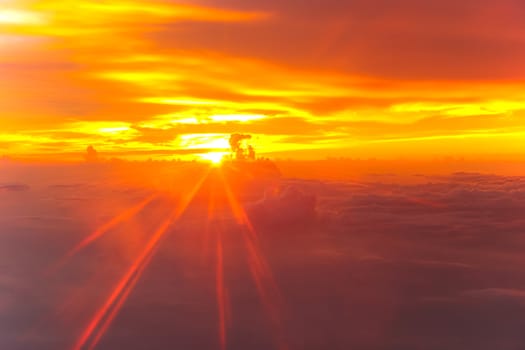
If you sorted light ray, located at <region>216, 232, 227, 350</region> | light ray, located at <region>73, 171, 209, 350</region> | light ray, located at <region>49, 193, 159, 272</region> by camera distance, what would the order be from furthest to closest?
light ray, located at <region>49, 193, 159, 272</region> → light ray, located at <region>73, 171, 209, 350</region> → light ray, located at <region>216, 232, 227, 350</region>

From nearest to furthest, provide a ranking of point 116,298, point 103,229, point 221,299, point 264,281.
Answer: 1. point 221,299
2. point 116,298
3. point 264,281
4. point 103,229

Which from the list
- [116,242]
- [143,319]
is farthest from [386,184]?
[143,319]

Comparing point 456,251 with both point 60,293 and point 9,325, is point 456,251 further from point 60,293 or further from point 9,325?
point 9,325

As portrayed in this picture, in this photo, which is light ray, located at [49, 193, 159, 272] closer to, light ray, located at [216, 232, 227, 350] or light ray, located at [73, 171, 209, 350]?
light ray, located at [73, 171, 209, 350]

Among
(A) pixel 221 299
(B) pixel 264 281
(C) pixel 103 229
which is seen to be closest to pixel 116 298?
(A) pixel 221 299

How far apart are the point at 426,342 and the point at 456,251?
36.6 m

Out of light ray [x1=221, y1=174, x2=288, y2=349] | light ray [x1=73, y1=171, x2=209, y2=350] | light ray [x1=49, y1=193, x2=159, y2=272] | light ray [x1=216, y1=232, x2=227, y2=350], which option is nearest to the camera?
light ray [x1=216, y1=232, x2=227, y2=350]

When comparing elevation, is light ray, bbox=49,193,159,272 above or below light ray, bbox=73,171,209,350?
above

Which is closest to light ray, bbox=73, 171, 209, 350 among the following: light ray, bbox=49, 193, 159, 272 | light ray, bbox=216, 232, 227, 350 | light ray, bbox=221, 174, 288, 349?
light ray, bbox=216, 232, 227, 350

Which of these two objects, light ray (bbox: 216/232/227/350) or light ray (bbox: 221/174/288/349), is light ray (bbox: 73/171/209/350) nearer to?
light ray (bbox: 216/232/227/350)

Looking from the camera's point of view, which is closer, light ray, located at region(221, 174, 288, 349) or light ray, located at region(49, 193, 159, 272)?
light ray, located at region(221, 174, 288, 349)

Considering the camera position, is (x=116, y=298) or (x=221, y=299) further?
(x=116, y=298)

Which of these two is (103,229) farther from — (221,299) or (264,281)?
(221,299)

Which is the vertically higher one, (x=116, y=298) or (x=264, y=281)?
(x=116, y=298)
